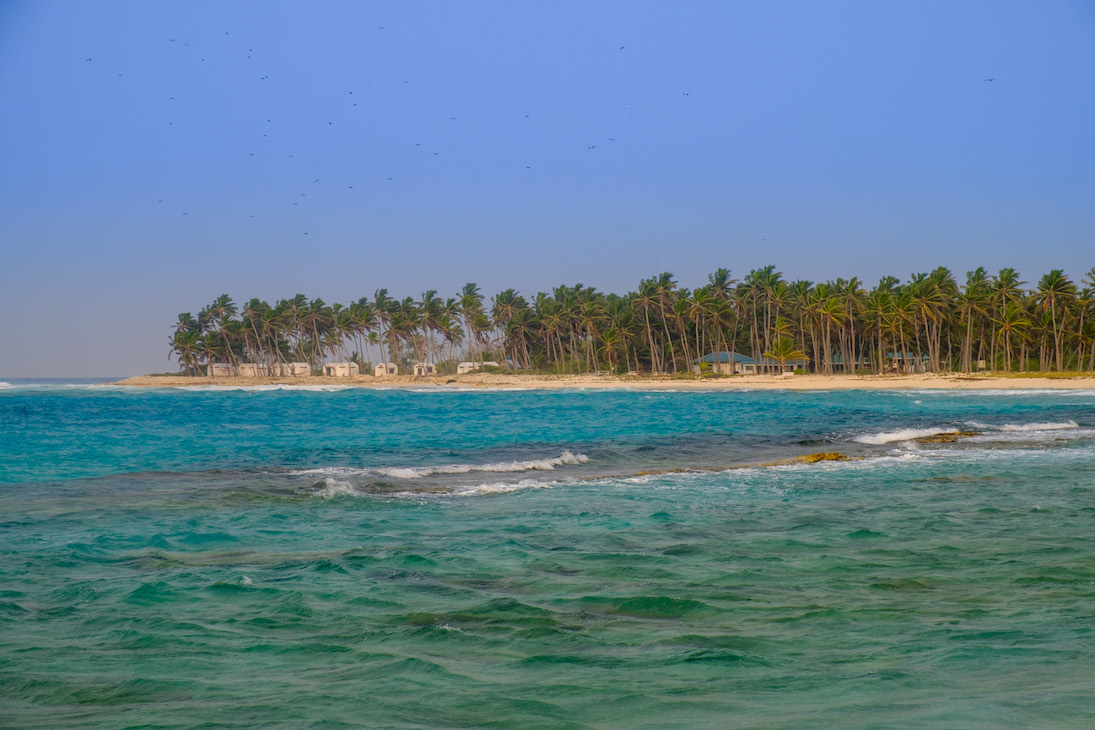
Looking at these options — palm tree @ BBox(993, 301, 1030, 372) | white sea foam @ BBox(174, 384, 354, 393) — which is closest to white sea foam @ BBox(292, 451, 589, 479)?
palm tree @ BBox(993, 301, 1030, 372)

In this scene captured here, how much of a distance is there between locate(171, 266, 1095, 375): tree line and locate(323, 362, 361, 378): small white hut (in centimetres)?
481

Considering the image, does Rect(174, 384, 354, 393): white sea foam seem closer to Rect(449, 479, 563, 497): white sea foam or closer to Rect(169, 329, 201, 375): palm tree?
Rect(169, 329, 201, 375): palm tree

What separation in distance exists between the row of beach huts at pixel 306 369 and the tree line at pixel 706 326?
1992 millimetres

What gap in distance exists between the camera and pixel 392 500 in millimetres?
13125

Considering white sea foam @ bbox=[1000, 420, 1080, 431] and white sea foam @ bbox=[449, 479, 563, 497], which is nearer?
white sea foam @ bbox=[449, 479, 563, 497]

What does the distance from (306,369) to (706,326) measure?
63495 mm

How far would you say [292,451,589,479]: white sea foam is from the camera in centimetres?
1680

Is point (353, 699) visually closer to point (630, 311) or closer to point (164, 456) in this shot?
point (164, 456)

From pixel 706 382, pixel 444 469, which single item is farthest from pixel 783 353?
pixel 444 469

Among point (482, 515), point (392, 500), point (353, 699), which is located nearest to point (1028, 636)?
point (353, 699)

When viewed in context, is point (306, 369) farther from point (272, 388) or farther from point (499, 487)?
point (499, 487)

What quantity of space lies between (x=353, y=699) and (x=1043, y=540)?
7.48 metres

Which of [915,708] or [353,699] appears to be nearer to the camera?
[915,708]

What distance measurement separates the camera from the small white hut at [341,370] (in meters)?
127
